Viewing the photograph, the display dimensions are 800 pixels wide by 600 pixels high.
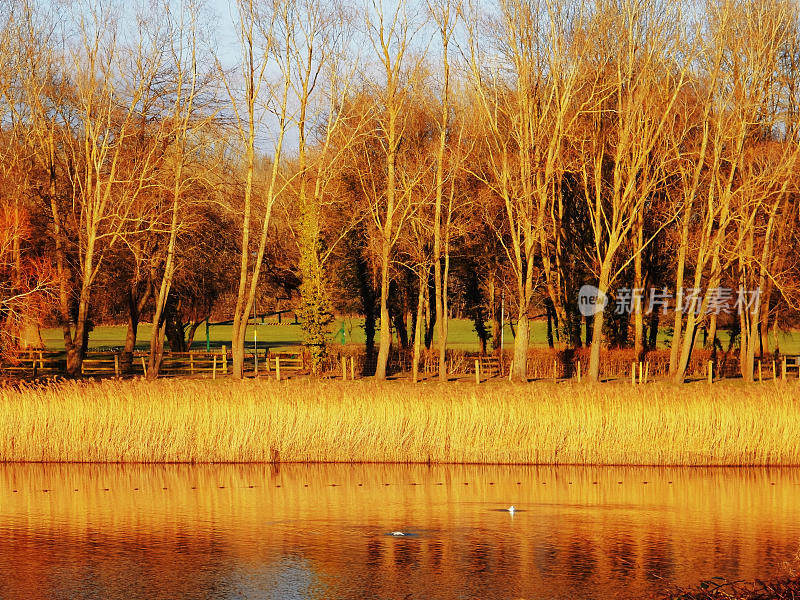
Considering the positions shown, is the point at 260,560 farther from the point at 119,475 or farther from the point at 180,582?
the point at 119,475

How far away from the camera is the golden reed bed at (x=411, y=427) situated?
2320cm

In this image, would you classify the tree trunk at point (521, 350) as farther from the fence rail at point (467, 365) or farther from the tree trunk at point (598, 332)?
the fence rail at point (467, 365)

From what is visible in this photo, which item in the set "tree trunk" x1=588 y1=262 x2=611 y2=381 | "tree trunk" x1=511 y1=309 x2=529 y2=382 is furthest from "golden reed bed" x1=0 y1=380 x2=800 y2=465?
"tree trunk" x1=511 y1=309 x2=529 y2=382

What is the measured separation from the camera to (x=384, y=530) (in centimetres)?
1666

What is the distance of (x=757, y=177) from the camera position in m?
42.6

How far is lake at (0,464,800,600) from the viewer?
43.8 ft

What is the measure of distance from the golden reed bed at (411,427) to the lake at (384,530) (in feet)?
1.59

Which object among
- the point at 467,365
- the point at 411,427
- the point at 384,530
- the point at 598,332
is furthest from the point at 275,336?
the point at 384,530

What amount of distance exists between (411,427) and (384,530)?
22.8 feet

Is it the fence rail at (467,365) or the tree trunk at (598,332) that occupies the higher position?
the tree trunk at (598,332)

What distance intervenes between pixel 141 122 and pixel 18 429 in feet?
85.6

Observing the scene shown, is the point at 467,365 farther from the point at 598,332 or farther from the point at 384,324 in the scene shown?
the point at 598,332

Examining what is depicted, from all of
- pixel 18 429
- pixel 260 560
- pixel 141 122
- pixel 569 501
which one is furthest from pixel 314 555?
pixel 141 122

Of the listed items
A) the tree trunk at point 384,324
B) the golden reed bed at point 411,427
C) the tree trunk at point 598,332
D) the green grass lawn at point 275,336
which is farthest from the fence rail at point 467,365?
the green grass lawn at point 275,336
